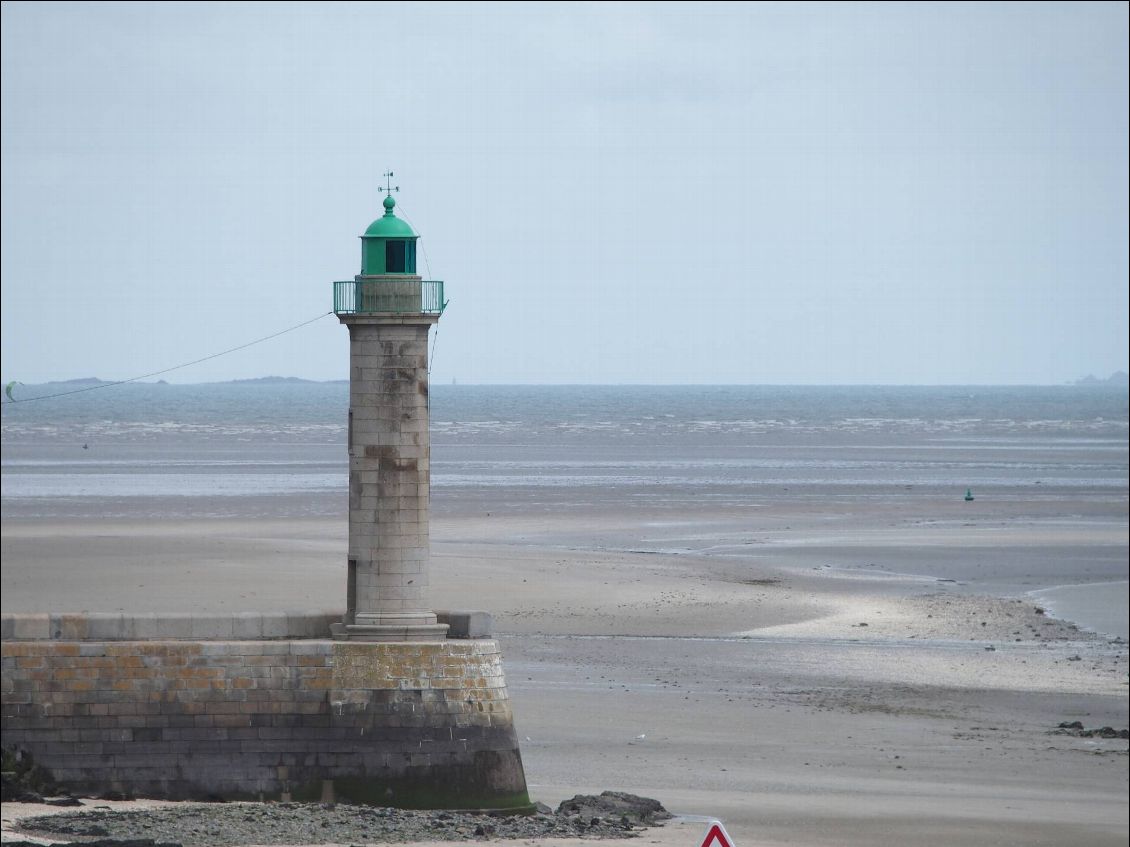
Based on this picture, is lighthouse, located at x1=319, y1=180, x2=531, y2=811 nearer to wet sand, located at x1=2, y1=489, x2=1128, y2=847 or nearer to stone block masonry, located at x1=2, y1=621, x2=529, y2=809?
stone block masonry, located at x1=2, y1=621, x2=529, y2=809

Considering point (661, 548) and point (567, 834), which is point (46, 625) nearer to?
point (567, 834)

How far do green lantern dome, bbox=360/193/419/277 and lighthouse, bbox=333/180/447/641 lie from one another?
216 millimetres

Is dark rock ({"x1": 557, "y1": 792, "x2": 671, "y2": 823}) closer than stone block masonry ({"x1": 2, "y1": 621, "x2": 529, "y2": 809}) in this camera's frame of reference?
No

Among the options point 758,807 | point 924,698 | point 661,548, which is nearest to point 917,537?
point 661,548

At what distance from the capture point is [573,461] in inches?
2977

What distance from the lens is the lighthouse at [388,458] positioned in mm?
17484

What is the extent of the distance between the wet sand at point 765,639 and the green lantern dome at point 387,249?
5.69 meters

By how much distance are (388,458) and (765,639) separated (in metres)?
12.8

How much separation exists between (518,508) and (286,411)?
300ft

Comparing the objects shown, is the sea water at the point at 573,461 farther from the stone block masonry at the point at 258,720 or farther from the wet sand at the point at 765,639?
the stone block masonry at the point at 258,720

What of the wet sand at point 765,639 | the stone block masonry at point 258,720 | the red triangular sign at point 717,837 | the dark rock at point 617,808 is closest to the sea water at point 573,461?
the wet sand at point 765,639

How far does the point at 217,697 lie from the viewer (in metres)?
17.1

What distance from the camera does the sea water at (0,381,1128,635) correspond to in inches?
2042

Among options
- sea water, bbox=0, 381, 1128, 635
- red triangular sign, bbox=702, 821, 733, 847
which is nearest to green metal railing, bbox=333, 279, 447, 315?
red triangular sign, bbox=702, 821, 733, 847
